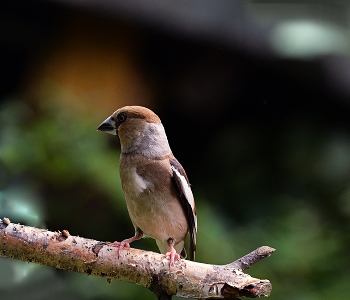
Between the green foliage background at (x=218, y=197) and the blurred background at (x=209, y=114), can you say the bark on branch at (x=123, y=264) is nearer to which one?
the green foliage background at (x=218, y=197)

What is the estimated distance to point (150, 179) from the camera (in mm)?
2574

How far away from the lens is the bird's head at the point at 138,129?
2641 millimetres

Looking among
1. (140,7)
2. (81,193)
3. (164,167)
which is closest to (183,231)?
(164,167)

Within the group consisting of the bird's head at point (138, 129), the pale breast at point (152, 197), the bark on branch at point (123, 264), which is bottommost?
the bark on branch at point (123, 264)

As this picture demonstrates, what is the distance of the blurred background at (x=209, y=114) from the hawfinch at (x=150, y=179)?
100 centimetres

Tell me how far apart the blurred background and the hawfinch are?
39.4 inches

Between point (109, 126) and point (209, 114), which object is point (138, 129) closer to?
point (109, 126)

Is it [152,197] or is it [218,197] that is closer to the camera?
[152,197]

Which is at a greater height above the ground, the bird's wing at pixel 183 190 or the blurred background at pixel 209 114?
the blurred background at pixel 209 114

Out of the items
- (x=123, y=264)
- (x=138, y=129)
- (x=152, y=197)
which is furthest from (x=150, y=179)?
(x=123, y=264)

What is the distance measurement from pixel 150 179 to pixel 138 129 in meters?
0.26

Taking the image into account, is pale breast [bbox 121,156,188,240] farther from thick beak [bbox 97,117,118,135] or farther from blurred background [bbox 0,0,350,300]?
blurred background [bbox 0,0,350,300]

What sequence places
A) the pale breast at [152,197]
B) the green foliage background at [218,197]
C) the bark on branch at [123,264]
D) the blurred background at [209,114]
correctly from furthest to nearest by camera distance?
the blurred background at [209,114] < the green foliage background at [218,197] < the pale breast at [152,197] < the bark on branch at [123,264]

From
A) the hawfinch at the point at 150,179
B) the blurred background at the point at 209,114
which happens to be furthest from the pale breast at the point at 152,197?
the blurred background at the point at 209,114
